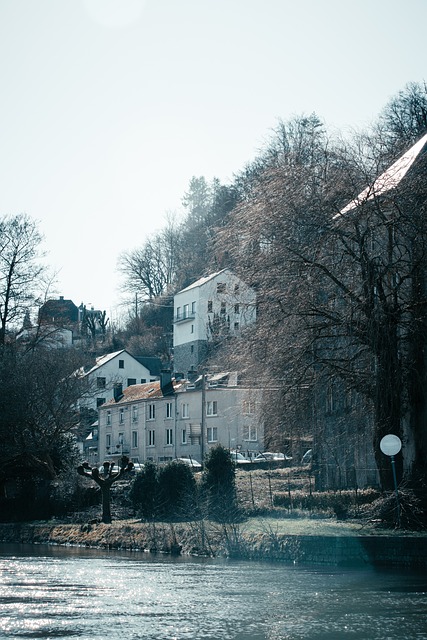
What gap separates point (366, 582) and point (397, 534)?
377 cm

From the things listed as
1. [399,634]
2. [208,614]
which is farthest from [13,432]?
Result: [399,634]

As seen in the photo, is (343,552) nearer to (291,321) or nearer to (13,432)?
(291,321)

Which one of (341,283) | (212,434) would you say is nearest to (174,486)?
(341,283)

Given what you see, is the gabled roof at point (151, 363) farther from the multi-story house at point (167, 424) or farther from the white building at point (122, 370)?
the multi-story house at point (167, 424)

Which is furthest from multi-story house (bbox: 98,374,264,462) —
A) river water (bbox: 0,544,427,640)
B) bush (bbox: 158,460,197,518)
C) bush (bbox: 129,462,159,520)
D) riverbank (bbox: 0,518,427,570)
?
river water (bbox: 0,544,427,640)

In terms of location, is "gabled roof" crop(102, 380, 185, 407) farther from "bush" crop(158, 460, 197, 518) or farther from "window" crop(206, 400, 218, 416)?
"bush" crop(158, 460, 197, 518)

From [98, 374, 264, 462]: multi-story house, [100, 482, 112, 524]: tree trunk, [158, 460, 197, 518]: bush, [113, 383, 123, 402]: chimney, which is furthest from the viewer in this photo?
[113, 383, 123, 402]: chimney

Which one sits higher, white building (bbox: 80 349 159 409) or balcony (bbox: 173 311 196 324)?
balcony (bbox: 173 311 196 324)

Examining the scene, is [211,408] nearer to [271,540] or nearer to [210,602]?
[271,540]

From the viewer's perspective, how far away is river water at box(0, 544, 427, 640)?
58.7 ft

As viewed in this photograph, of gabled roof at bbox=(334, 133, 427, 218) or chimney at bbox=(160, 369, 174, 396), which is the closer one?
gabled roof at bbox=(334, 133, 427, 218)

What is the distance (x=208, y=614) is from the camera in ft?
65.3

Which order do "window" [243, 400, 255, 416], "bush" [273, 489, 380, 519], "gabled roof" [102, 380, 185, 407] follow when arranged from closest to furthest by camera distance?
"bush" [273, 489, 380, 519]
"window" [243, 400, 255, 416]
"gabled roof" [102, 380, 185, 407]

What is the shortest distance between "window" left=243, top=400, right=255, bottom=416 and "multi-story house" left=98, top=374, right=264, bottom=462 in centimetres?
2991
